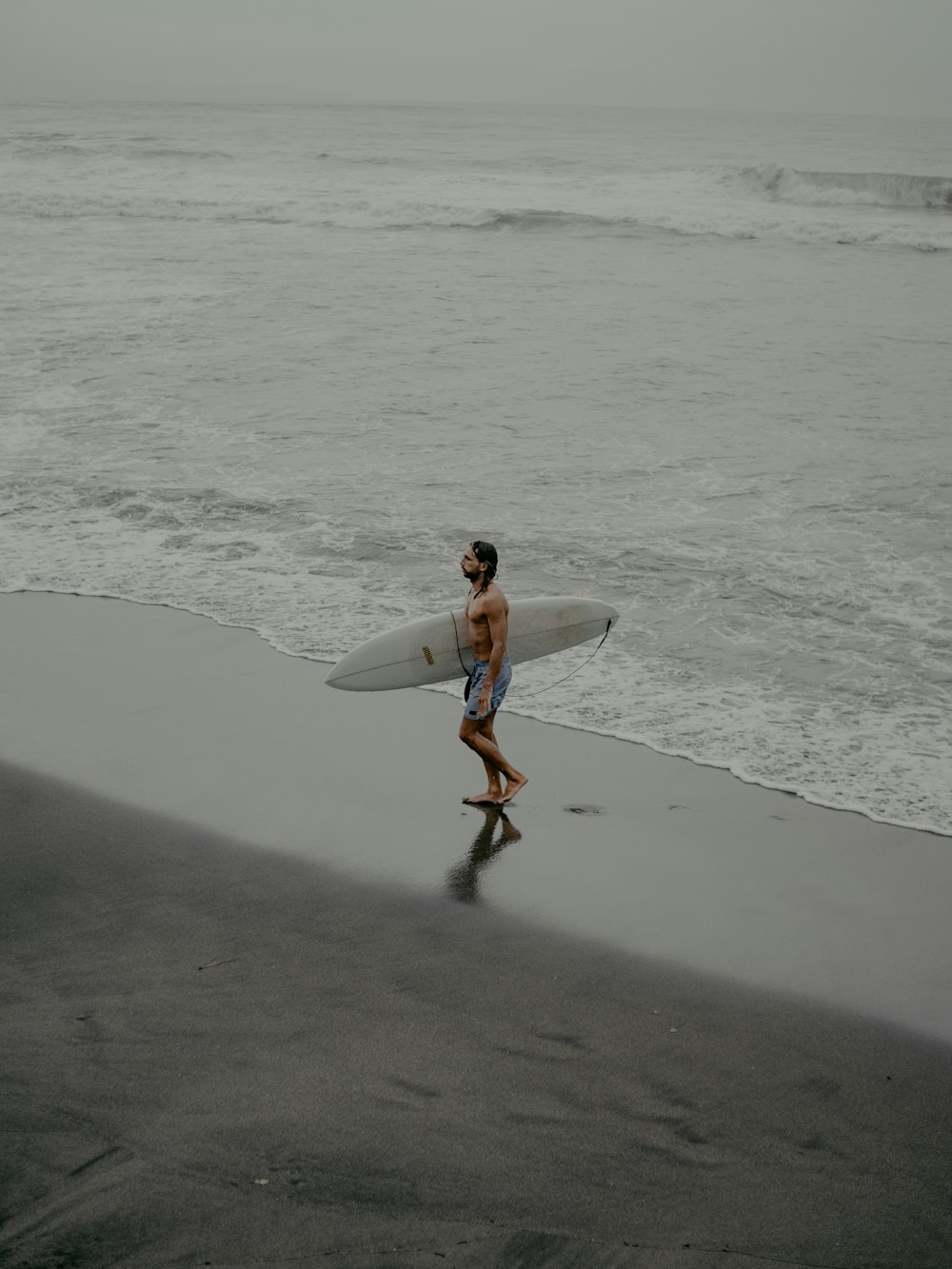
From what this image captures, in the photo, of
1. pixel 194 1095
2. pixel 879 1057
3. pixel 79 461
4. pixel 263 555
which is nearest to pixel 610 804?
pixel 879 1057

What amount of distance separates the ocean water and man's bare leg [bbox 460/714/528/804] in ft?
3.80

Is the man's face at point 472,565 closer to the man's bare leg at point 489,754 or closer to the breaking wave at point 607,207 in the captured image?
the man's bare leg at point 489,754

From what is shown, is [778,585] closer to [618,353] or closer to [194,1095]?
[194,1095]

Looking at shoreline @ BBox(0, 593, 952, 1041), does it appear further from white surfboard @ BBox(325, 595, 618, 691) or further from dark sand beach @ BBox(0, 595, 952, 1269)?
white surfboard @ BBox(325, 595, 618, 691)

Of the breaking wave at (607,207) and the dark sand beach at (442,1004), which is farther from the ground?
the breaking wave at (607,207)

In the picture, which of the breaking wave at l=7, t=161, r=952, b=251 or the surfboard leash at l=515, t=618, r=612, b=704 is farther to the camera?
the breaking wave at l=7, t=161, r=952, b=251

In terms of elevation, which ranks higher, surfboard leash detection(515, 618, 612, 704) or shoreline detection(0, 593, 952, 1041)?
surfboard leash detection(515, 618, 612, 704)

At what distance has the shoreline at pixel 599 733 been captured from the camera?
5988 millimetres

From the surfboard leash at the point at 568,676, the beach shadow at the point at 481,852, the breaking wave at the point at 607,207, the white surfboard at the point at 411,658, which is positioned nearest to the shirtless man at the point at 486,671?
the beach shadow at the point at 481,852

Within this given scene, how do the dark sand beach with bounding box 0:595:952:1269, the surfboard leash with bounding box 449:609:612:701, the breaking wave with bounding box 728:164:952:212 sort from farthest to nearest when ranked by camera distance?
the breaking wave with bounding box 728:164:952:212 → the surfboard leash with bounding box 449:609:612:701 → the dark sand beach with bounding box 0:595:952:1269

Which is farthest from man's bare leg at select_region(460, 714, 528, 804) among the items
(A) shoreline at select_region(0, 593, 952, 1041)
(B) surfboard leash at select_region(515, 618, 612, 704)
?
(B) surfboard leash at select_region(515, 618, 612, 704)

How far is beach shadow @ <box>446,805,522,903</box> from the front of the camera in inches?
205

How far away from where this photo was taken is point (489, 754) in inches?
231

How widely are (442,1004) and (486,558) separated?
7.75 feet
